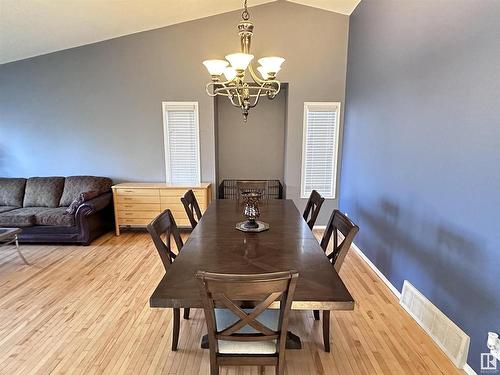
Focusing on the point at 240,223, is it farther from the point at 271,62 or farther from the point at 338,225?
the point at 271,62

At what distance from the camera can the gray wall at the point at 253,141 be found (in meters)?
5.17

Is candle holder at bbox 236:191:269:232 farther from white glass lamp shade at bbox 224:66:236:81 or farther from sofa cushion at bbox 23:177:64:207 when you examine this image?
sofa cushion at bbox 23:177:64:207

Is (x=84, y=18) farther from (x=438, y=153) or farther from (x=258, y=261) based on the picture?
(x=438, y=153)

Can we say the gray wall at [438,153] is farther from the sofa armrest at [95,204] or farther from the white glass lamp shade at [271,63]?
the sofa armrest at [95,204]

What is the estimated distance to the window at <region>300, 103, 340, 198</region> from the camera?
4.50 meters

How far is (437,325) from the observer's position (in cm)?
213

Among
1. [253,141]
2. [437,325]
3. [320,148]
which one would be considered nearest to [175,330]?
[437,325]

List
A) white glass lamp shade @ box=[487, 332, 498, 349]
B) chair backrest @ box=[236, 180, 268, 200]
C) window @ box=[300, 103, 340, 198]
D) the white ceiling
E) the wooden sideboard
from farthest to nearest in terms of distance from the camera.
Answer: window @ box=[300, 103, 340, 198], the wooden sideboard, chair backrest @ box=[236, 180, 268, 200], the white ceiling, white glass lamp shade @ box=[487, 332, 498, 349]

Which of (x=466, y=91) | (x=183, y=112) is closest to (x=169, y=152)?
(x=183, y=112)

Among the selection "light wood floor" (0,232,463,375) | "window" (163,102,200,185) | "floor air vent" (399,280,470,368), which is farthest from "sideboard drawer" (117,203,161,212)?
"floor air vent" (399,280,470,368)

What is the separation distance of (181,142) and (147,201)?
108cm

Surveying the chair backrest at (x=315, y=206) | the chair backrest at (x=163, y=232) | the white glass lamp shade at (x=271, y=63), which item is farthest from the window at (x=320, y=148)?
the chair backrest at (x=163, y=232)

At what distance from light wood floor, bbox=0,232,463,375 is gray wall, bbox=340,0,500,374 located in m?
0.36

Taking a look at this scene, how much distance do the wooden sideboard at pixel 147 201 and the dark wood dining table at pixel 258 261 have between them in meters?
1.73
